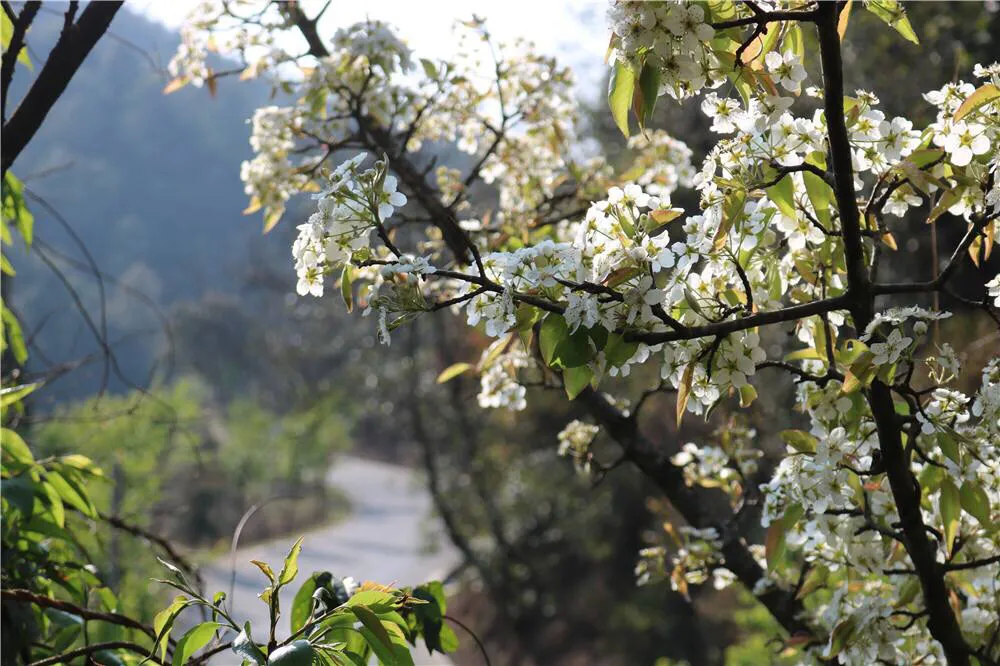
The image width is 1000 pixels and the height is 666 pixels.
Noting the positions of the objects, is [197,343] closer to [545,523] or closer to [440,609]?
[545,523]

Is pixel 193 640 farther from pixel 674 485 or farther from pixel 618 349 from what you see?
pixel 674 485

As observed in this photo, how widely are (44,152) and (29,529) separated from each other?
33465mm

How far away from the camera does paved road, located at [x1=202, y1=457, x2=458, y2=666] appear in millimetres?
9453

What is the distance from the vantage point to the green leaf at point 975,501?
998 mm

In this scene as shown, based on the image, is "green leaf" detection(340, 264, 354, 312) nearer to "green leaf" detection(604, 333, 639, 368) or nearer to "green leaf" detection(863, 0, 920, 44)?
"green leaf" detection(604, 333, 639, 368)

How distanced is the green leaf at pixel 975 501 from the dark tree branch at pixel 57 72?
111 cm

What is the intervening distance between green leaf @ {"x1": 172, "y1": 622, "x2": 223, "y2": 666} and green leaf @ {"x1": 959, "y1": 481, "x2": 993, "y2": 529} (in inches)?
31.6

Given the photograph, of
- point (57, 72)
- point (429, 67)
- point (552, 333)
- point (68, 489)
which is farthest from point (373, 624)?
point (429, 67)

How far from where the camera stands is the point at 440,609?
108 cm

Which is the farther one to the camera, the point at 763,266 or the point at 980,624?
the point at 980,624

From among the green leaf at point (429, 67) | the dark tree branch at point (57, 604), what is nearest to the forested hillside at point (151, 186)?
the green leaf at point (429, 67)

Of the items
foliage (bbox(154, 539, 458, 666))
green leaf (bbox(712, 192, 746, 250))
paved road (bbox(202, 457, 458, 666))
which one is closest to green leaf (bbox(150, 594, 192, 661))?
foliage (bbox(154, 539, 458, 666))

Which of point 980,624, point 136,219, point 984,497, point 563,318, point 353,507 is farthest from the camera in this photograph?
point 136,219

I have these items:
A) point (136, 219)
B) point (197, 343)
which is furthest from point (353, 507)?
point (136, 219)
